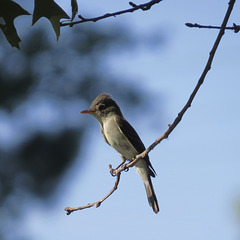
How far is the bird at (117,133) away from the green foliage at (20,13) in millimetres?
2451

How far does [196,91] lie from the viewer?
8.08ft

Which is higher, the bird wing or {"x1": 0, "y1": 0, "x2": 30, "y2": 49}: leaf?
{"x1": 0, "y1": 0, "x2": 30, "y2": 49}: leaf

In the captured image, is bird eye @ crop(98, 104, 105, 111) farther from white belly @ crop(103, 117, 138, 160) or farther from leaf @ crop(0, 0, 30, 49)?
leaf @ crop(0, 0, 30, 49)

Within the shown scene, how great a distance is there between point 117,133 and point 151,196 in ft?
2.28

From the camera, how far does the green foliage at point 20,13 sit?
2.48 meters

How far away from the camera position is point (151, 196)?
5.10m

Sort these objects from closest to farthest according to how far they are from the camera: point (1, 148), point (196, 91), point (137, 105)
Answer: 1. point (196, 91)
2. point (137, 105)
3. point (1, 148)

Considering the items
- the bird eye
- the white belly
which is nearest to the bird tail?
the white belly

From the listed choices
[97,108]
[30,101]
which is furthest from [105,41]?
[97,108]

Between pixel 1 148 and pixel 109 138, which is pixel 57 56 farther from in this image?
pixel 109 138

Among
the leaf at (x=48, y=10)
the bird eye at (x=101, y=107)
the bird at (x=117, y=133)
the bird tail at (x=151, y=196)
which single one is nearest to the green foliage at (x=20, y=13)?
the leaf at (x=48, y=10)

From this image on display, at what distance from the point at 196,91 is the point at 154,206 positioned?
2707mm

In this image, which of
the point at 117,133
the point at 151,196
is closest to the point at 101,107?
the point at 117,133

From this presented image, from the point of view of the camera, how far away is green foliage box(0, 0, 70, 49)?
248cm
